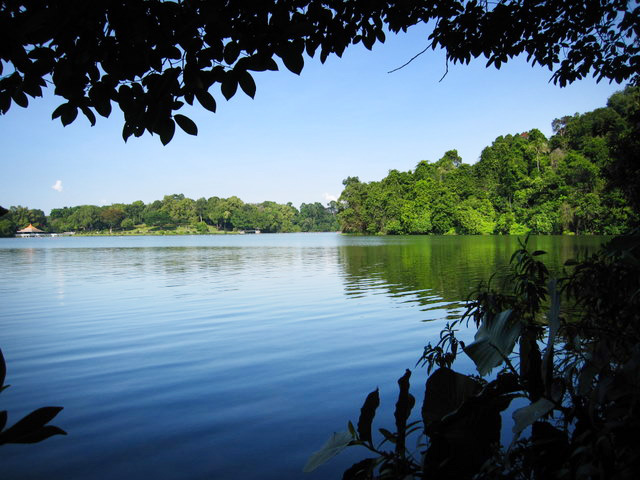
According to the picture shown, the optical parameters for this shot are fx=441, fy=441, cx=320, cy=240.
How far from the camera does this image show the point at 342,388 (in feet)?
17.7

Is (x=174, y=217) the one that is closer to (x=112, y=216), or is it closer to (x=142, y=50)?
(x=112, y=216)

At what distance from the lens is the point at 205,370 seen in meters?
6.17

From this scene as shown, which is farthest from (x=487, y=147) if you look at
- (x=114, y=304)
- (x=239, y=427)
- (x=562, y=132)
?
(x=239, y=427)

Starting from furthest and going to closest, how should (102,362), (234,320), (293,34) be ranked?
1. (234,320)
2. (102,362)
3. (293,34)

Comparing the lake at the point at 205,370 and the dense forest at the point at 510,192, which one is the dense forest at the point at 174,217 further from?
the lake at the point at 205,370

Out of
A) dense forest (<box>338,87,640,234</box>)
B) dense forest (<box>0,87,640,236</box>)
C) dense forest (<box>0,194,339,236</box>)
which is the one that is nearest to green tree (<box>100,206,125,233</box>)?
dense forest (<box>0,194,339,236</box>)

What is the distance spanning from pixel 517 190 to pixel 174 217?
345 ft

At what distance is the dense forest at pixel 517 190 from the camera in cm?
5228

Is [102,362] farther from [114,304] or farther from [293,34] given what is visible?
[293,34]

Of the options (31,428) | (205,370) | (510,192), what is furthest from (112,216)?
(31,428)

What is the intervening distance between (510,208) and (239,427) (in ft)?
217

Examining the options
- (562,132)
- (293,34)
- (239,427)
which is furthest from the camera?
(562,132)

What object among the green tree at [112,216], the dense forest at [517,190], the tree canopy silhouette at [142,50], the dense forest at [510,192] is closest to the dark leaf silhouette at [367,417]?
the tree canopy silhouette at [142,50]

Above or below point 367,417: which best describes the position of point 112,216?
above
